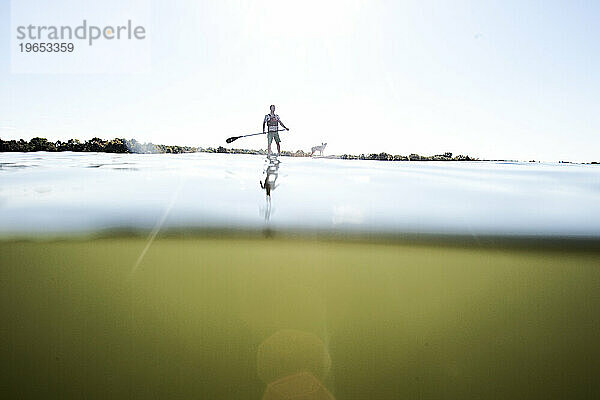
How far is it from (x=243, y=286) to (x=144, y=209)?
3446mm

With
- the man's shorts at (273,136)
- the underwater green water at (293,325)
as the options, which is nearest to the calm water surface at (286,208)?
the underwater green water at (293,325)

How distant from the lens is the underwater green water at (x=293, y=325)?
1.78 meters

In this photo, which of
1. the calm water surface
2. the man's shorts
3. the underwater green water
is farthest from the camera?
the man's shorts

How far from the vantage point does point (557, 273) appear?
3.24 m

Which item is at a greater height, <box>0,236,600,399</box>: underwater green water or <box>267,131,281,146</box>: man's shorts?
<box>267,131,281,146</box>: man's shorts

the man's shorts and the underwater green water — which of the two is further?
the man's shorts

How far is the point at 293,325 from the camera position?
227cm

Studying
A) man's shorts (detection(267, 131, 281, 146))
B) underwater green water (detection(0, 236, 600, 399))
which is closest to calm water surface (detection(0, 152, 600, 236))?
underwater green water (detection(0, 236, 600, 399))

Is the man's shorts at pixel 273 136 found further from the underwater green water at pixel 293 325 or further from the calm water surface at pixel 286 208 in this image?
the underwater green water at pixel 293 325

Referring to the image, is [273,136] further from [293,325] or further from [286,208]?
[293,325]

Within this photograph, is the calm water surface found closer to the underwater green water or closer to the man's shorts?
the underwater green water

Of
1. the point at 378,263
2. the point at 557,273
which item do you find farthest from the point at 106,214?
the point at 557,273

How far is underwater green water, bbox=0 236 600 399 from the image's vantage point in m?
1.78

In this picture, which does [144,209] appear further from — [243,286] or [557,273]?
[557,273]
